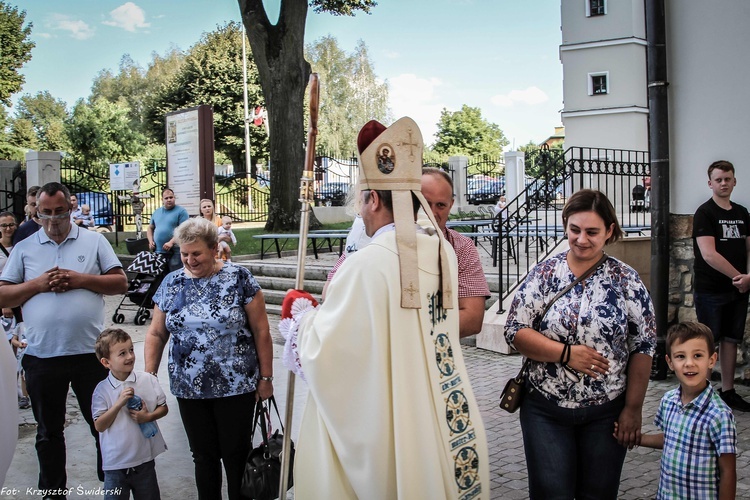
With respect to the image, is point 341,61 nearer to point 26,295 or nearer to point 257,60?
point 257,60

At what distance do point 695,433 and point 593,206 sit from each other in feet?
3.60

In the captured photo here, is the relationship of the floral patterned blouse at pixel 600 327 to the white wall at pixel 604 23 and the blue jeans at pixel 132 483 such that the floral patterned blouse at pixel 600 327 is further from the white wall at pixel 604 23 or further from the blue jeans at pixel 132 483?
the white wall at pixel 604 23

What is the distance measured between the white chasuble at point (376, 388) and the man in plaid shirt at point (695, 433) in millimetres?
1153

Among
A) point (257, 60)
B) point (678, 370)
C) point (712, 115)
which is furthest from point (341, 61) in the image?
point (678, 370)

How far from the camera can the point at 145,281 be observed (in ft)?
34.1

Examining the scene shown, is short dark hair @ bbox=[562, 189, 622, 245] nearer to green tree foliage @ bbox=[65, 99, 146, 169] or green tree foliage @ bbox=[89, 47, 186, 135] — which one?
green tree foliage @ bbox=[65, 99, 146, 169]

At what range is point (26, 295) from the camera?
4.41m

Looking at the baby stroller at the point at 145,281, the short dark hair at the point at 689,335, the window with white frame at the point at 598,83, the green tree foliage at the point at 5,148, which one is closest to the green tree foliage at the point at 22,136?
the green tree foliage at the point at 5,148

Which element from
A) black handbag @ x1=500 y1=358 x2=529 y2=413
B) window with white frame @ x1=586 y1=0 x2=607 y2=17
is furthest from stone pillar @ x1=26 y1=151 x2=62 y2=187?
window with white frame @ x1=586 y1=0 x2=607 y2=17

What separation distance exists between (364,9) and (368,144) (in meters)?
22.4

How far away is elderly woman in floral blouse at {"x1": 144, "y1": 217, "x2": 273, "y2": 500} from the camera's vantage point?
155 inches

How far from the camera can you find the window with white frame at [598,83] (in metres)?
35.2

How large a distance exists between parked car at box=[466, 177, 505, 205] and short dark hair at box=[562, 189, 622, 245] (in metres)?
26.7

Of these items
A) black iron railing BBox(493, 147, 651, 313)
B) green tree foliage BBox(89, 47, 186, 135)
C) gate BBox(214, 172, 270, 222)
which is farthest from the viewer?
green tree foliage BBox(89, 47, 186, 135)
